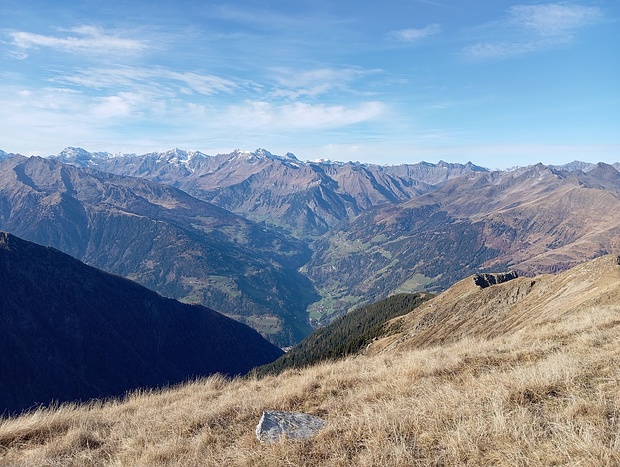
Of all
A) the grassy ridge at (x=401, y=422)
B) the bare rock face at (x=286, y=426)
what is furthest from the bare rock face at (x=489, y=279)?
the bare rock face at (x=286, y=426)

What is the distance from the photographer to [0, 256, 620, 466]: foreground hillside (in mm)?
6703

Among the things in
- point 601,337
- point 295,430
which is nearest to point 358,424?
point 295,430

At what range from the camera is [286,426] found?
8664 millimetres

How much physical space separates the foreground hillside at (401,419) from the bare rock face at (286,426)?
0.34m

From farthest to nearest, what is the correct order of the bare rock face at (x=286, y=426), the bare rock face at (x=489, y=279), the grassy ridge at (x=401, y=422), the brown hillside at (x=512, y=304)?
1. the bare rock face at (x=489, y=279)
2. the brown hillside at (x=512, y=304)
3. the bare rock face at (x=286, y=426)
4. the grassy ridge at (x=401, y=422)

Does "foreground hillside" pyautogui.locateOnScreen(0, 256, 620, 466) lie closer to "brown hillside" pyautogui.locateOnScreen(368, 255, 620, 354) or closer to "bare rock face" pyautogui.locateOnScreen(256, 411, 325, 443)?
"bare rock face" pyautogui.locateOnScreen(256, 411, 325, 443)

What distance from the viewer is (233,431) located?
30.6ft

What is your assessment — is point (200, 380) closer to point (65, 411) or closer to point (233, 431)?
point (65, 411)

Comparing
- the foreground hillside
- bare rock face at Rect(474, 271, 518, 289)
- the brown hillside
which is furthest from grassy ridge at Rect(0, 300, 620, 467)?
bare rock face at Rect(474, 271, 518, 289)

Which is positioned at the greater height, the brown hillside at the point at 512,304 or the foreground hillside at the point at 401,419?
the foreground hillside at the point at 401,419

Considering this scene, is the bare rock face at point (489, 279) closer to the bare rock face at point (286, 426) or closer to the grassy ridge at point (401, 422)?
the grassy ridge at point (401, 422)

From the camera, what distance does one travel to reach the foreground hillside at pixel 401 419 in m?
6.70

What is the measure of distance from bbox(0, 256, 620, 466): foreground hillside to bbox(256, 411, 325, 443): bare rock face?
340 millimetres

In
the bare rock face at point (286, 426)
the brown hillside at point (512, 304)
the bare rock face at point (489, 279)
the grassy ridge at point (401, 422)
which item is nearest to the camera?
the grassy ridge at point (401, 422)
